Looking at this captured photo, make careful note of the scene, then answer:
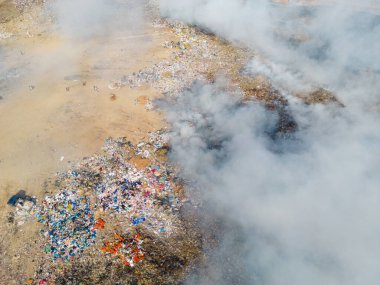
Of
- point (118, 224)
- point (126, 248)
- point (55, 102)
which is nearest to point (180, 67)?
point (55, 102)

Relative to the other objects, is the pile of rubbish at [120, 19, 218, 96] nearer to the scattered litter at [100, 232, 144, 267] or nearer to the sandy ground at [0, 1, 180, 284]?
the sandy ground at [0, 1, 180, 284]

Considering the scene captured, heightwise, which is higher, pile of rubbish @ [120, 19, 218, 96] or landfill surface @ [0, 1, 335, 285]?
pile of rubbish @ [120, 19, 218, 96]

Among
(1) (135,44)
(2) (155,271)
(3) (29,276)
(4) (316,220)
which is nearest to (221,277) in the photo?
(2) (155,271)

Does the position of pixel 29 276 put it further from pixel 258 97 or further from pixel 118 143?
pixel 258 97

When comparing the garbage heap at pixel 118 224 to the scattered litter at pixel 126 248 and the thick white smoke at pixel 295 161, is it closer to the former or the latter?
the scattered litter at pixel 126 248

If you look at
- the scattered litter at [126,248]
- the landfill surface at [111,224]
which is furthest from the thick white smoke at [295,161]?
the scattered litter at [126,248]

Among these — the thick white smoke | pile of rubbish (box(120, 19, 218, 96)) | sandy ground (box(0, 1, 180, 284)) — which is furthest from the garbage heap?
pile of rubbish (box(120, 19, 218, 96))
